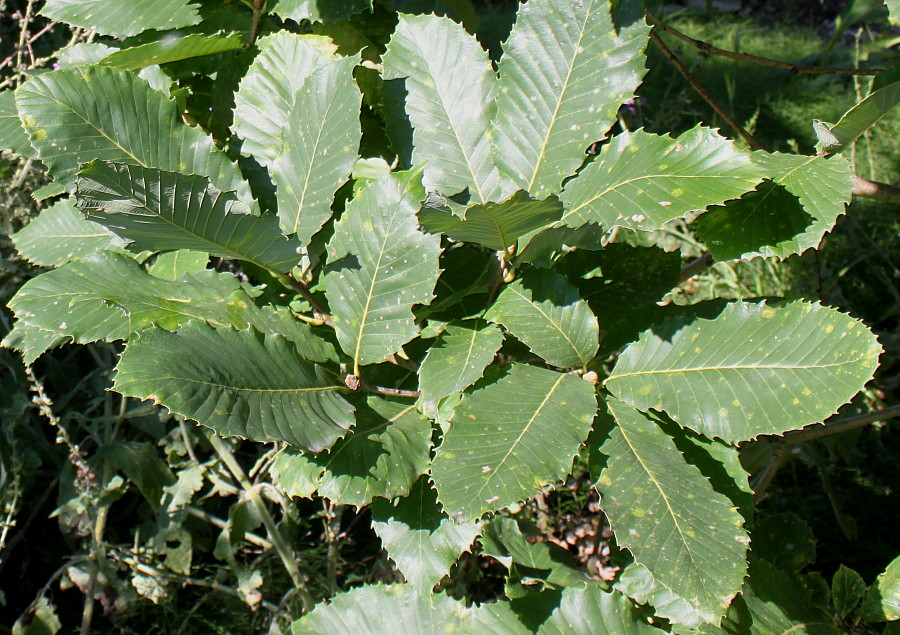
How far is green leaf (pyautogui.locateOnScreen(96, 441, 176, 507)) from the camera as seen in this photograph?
89.0 inches

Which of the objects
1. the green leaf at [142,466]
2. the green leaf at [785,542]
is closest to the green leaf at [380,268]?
the green leaf at [785,542]

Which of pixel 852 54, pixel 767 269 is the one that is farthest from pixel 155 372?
pixel 852 54

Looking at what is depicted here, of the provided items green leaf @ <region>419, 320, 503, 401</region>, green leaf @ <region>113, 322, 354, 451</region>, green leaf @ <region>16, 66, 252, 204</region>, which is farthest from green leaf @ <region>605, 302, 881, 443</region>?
green leaf @ <region>16, 66, 252, 204</region>

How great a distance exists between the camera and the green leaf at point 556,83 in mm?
1071

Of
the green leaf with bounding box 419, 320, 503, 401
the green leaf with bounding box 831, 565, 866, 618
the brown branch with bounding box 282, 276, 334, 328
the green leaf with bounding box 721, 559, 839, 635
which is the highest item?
the brown branch with bounding box 282, 276, 334, 328

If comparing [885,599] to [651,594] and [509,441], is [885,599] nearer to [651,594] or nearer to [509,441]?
[651,594]

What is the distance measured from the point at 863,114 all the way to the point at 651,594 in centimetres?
78

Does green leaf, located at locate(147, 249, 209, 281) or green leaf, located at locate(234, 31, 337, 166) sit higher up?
green leaf, located at locate(234, 31, 337, 166)

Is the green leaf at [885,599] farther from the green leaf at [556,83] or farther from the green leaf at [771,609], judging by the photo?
the green leaf at [556,83]

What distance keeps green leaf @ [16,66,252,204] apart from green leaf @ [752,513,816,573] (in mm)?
1136

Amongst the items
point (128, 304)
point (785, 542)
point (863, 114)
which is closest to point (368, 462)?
point (128, 304)

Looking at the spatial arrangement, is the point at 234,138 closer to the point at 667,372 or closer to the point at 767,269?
the point at 667,372

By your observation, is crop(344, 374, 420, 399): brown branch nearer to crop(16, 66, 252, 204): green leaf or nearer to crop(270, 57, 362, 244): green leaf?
crop(270, 57, 362, 244): green leaf

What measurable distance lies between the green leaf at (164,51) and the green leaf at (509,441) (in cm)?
73
